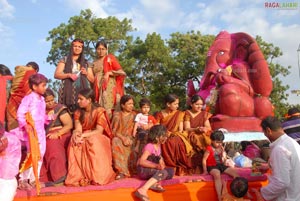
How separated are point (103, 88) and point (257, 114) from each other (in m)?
3.55

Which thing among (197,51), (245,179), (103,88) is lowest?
(245,179)

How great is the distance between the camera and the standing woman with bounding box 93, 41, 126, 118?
562 centimetres

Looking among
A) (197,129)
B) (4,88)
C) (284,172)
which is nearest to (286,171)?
(284,172)

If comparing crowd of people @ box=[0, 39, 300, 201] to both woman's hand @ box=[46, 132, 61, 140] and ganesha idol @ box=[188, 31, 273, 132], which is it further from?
ganesha idol @ box=[188, 31, 273, 132]

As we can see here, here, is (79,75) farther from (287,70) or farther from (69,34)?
(287,70)

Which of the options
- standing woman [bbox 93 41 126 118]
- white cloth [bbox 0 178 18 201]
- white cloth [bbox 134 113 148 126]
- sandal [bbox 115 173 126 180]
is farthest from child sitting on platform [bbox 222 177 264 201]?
white cloth [bbox 0 178 18 201]

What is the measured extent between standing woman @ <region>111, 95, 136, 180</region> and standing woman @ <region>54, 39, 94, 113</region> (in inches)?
35.2

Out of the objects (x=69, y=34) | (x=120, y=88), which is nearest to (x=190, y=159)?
(x=120, y=88)

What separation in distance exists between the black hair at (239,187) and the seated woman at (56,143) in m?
2.09

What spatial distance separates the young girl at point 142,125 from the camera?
193 inches

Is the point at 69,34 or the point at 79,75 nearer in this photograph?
the point at 79,75

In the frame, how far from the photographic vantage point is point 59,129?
15.5ft

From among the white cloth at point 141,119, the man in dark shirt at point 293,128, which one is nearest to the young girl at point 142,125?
the white cloth at point 141,119

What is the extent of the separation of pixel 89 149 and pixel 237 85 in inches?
160
